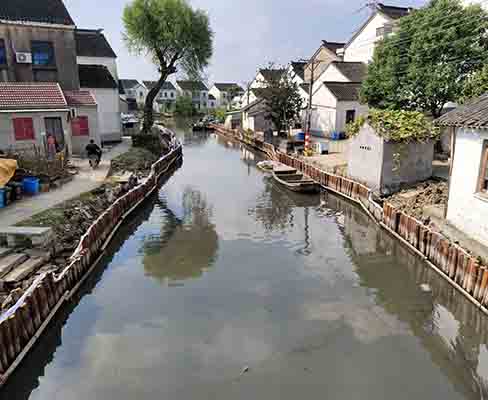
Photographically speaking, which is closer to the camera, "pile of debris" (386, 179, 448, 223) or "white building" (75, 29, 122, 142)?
"pile of debris" (386, 179, 448, 223)

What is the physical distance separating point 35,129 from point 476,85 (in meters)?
24.8

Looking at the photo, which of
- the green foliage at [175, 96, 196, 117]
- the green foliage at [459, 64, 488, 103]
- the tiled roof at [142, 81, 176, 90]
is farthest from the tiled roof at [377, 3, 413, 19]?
the tiled roof at [142, 81, 176, 90]

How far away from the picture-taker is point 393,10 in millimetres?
41156

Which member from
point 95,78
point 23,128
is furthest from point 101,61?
point 23,128

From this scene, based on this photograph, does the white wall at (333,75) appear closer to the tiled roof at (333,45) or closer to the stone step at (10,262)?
the tiled roof at (333,45)

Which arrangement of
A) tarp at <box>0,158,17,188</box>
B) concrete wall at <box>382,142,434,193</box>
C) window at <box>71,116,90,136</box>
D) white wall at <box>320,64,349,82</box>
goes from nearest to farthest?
tarp at <box>0,158,17,188</box> < concrete wall at <box>382,142,434,193</box> < window at <box>71,116,90,136</box> < white wall at <box>320,64,349,82</box>

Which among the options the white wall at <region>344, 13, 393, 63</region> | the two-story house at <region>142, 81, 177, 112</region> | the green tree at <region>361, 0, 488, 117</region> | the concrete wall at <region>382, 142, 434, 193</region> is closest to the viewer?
the concrete wall at <region>382, 142, 434, 193</region>

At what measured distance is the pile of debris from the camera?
673 inches

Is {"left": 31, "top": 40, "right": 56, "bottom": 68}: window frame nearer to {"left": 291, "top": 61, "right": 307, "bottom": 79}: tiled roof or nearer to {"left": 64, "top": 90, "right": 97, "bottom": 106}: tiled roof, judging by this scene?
{"left": 64, "top": 90, "right": 97, "bottom": 106}: tiled roof

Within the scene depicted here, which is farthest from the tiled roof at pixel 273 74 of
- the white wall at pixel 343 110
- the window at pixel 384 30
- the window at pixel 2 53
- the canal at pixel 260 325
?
the canal at pixel 260 325

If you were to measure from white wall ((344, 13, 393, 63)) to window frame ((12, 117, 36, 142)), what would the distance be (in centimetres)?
3235

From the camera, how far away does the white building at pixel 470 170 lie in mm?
12758

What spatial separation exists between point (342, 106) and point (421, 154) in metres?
19.0

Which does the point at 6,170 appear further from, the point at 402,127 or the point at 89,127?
the point at 402,127
